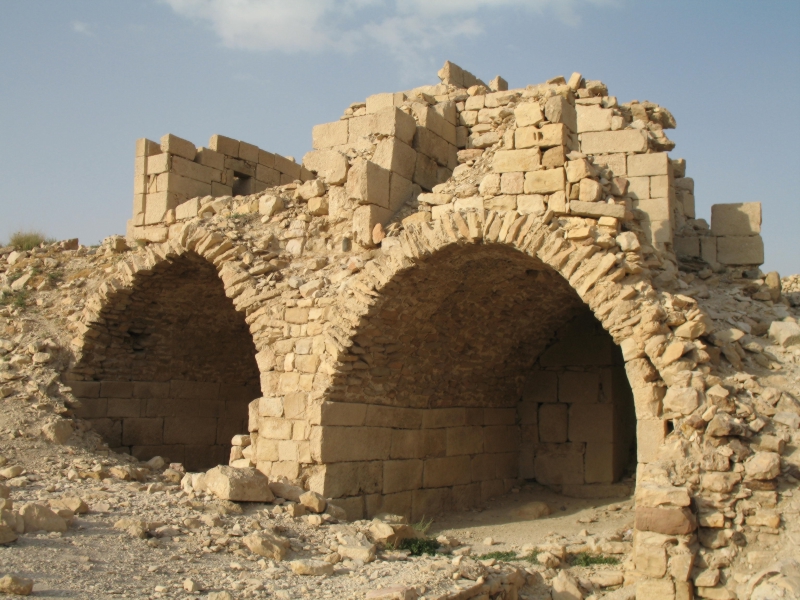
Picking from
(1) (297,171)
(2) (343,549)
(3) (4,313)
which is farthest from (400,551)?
(1) (297,171)

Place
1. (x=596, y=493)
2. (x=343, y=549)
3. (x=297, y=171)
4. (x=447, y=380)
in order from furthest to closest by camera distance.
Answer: (x=297, y=171), (x=596, y=493), (x=447, y=380), (x=343, y=549)

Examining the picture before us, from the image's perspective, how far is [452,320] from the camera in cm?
834

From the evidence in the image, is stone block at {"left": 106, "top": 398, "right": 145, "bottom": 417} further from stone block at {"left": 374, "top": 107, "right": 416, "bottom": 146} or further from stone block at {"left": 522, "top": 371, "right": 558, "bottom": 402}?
stone block at {"left": 522, "top": 371, "right": 558, "bottom": 402}

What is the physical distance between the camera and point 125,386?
9.91 m

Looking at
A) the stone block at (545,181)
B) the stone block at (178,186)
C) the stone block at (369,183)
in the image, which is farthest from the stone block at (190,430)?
the stone block at (545,181)

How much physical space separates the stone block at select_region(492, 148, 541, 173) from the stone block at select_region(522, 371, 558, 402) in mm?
3867

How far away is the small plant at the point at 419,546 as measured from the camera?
6.23 metres

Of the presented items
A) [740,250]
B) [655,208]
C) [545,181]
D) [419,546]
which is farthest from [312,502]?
[740,250]

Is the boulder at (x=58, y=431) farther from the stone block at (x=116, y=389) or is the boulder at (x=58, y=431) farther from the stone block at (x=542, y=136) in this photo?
the stone block at (x=542, y=136)

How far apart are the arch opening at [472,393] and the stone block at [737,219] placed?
169cm

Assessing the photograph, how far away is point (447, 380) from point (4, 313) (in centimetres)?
551

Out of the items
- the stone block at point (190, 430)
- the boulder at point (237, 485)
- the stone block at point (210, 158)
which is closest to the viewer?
the boulder at point (237, 485)

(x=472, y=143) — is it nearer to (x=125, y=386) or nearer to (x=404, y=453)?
(x=404, y=453)

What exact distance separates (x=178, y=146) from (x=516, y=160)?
198 inches
